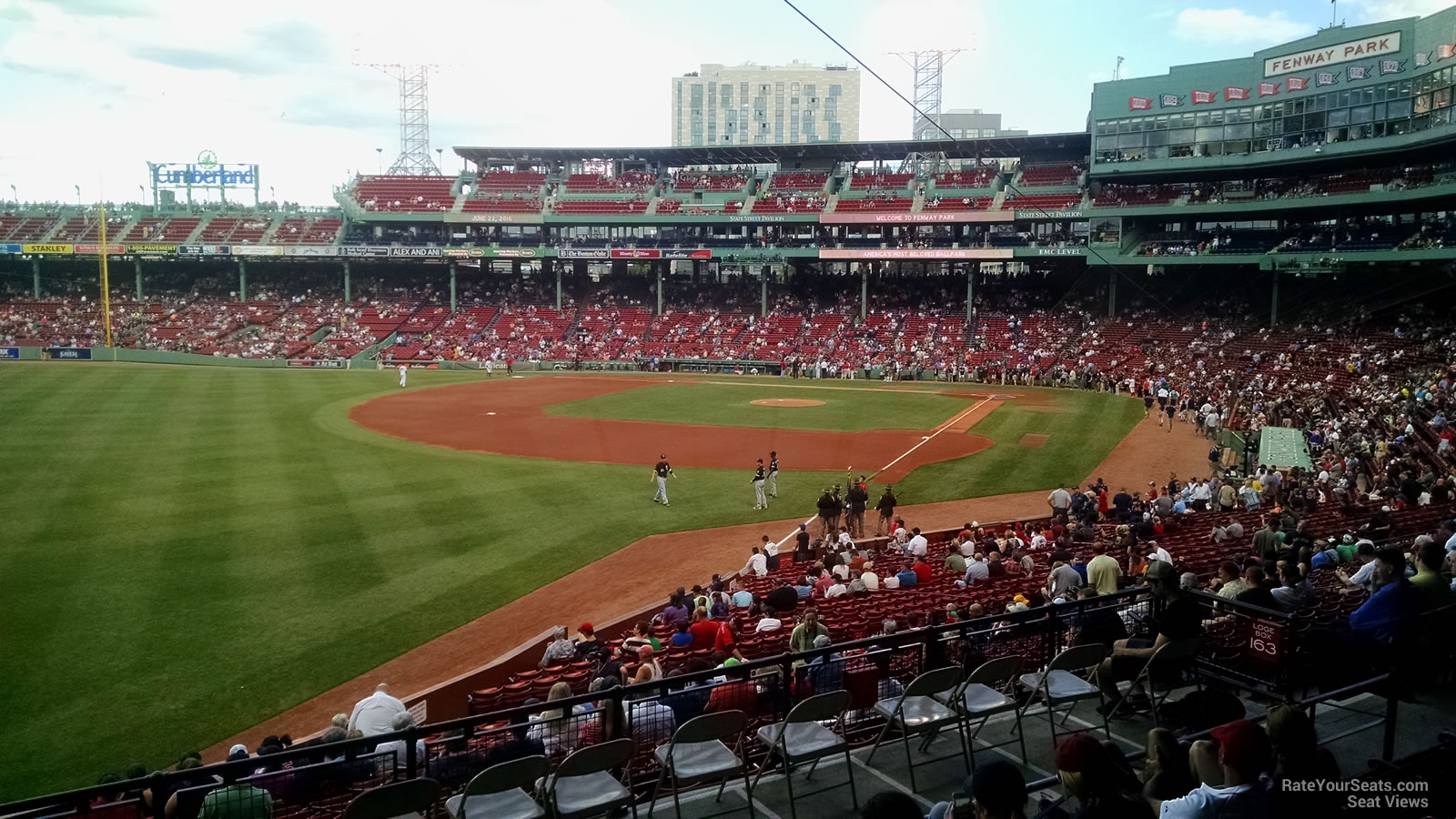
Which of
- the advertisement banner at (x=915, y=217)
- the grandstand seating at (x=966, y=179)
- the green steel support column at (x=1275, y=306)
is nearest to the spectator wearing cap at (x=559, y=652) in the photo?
the green steel support column at (x=1275, y=306)

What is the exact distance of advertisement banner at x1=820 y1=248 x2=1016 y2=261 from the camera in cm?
6297

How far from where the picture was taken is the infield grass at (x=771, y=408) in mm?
37656

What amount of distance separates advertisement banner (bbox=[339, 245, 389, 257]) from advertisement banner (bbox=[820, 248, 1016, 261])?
33.9 metres

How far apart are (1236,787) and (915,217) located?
64.2 metres

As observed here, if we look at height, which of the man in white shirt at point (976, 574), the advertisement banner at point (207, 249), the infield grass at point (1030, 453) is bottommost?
the infield grass at point (1030, 453)

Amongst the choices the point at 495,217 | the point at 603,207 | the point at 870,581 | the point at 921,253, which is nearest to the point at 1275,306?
the point at 921,253

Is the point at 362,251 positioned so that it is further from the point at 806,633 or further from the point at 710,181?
the point at 806,633

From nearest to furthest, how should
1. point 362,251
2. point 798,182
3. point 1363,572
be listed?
point 1363,572
point 362,251
point 798,182

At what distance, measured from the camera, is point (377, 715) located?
8.23m

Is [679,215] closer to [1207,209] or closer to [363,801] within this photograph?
[1207,209]

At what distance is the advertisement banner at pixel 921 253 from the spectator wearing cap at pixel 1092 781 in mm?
62032

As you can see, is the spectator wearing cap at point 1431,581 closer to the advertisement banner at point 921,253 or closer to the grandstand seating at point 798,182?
the advertisement banner at point 921,253

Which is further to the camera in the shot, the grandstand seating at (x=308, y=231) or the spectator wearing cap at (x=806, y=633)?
the grandstand seating at (x=308, y=231)

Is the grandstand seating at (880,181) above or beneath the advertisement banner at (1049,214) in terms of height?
above
